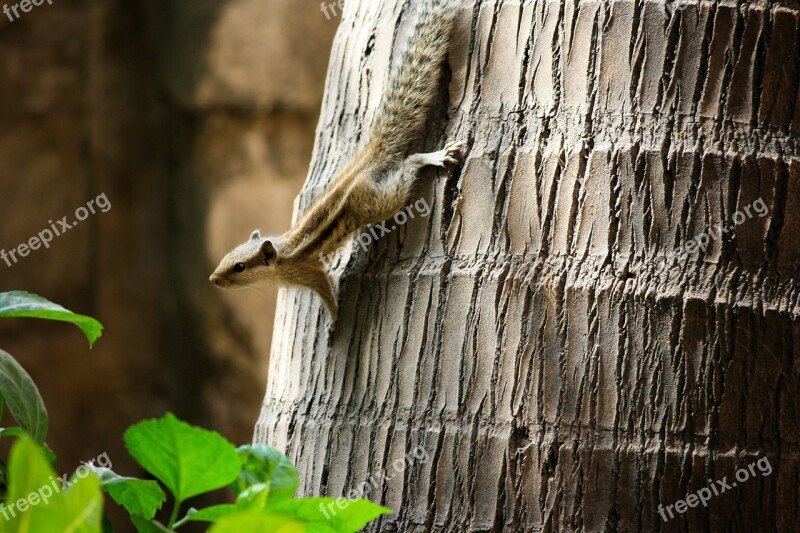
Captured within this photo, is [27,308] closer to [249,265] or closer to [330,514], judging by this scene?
[330,514]

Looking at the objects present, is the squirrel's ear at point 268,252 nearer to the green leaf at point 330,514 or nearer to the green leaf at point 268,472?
the green leaf at point 268,472

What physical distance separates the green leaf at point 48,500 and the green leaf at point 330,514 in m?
0.47

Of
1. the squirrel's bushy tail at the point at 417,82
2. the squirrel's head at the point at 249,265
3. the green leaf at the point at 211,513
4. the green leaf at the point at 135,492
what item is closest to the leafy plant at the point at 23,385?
the green leaf at the point at 135,492

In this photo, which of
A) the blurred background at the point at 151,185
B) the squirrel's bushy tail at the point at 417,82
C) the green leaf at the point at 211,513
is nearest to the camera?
the green leaf at the point at 211,513

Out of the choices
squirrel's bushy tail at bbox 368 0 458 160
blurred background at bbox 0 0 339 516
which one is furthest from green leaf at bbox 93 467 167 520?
blurred background at bbox 0 0 339 516

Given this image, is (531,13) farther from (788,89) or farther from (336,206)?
(336,206)

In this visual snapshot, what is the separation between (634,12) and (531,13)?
0.71 ft

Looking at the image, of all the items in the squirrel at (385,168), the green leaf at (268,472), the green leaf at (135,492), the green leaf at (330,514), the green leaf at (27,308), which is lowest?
the green leaf at (135,492)

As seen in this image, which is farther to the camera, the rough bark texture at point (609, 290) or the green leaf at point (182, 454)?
the rough bark texture at point (609, 290)

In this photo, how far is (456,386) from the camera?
179 centimetres

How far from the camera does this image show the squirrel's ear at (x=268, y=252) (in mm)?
2922

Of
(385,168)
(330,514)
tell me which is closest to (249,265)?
(385,168)

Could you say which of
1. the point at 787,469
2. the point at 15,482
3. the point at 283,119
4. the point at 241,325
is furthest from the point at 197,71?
the point at 15,482

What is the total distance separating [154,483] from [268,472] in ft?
0.61
